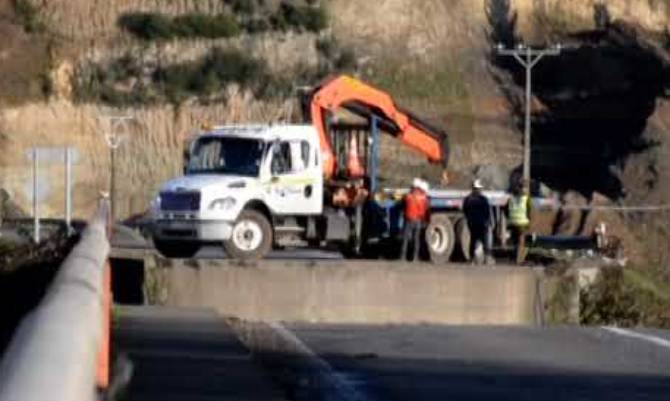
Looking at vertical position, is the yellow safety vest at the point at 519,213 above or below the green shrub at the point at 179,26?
below

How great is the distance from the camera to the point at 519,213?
39406 mm

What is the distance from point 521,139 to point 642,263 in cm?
2069

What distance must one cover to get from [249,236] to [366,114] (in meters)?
6.38

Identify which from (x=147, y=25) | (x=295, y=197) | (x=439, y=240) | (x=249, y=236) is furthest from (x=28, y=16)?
(x=249, y=236)

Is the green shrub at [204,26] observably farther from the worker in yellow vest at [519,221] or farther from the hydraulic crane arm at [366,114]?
the worker in yellow vest at [519,221]

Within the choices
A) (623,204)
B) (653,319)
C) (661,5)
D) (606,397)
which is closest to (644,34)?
(661,5)

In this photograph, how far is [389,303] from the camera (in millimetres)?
29562

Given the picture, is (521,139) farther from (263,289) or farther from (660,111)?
(263,289)

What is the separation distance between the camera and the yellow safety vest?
1549 inches

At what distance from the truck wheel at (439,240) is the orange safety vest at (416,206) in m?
1.23

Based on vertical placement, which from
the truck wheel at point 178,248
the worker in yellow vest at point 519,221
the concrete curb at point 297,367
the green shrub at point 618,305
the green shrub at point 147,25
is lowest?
the green shrub at point 618,305

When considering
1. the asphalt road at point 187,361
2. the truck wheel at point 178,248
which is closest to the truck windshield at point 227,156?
the truck wheel at point 178,248

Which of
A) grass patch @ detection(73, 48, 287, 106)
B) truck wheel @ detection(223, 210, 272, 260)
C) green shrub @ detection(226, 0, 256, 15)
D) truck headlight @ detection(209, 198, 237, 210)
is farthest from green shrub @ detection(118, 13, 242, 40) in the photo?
truck headlight @ detection(209, 198, 237, 210)

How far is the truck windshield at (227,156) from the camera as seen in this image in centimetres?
3522
